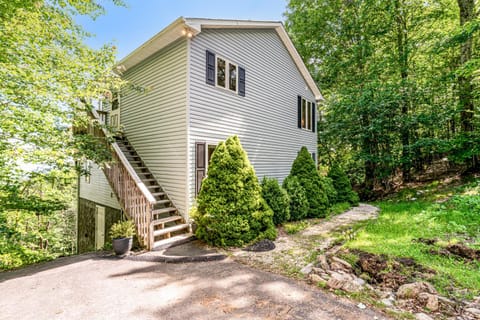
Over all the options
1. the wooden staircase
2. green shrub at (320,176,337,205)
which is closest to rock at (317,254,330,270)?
the wooden staircase

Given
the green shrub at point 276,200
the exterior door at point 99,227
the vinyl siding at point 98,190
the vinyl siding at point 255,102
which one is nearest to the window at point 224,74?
the vinyl siding at point 255,102

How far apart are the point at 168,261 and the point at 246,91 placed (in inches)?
248

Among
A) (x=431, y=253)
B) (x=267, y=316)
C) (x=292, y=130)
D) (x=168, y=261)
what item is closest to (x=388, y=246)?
(x=431, y=253)

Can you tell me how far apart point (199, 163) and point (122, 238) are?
8.94 feet

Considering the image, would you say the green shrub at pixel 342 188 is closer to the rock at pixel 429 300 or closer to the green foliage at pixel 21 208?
the rock at pixel 429 300

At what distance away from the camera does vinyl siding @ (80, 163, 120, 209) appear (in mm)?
9180

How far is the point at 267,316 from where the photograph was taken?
2932mm

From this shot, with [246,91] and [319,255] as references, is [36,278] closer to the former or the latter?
[319,255]

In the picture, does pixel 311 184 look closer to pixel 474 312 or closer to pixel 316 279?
pixel 316 279

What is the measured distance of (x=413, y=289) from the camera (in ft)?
11.0

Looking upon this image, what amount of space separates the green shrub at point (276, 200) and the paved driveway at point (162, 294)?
112 inches

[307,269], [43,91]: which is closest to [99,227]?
[43,91]

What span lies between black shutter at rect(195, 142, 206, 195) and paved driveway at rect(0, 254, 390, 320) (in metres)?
2.49

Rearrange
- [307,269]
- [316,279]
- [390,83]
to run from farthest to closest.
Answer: [390,83] → [307,269] → [316,279]
